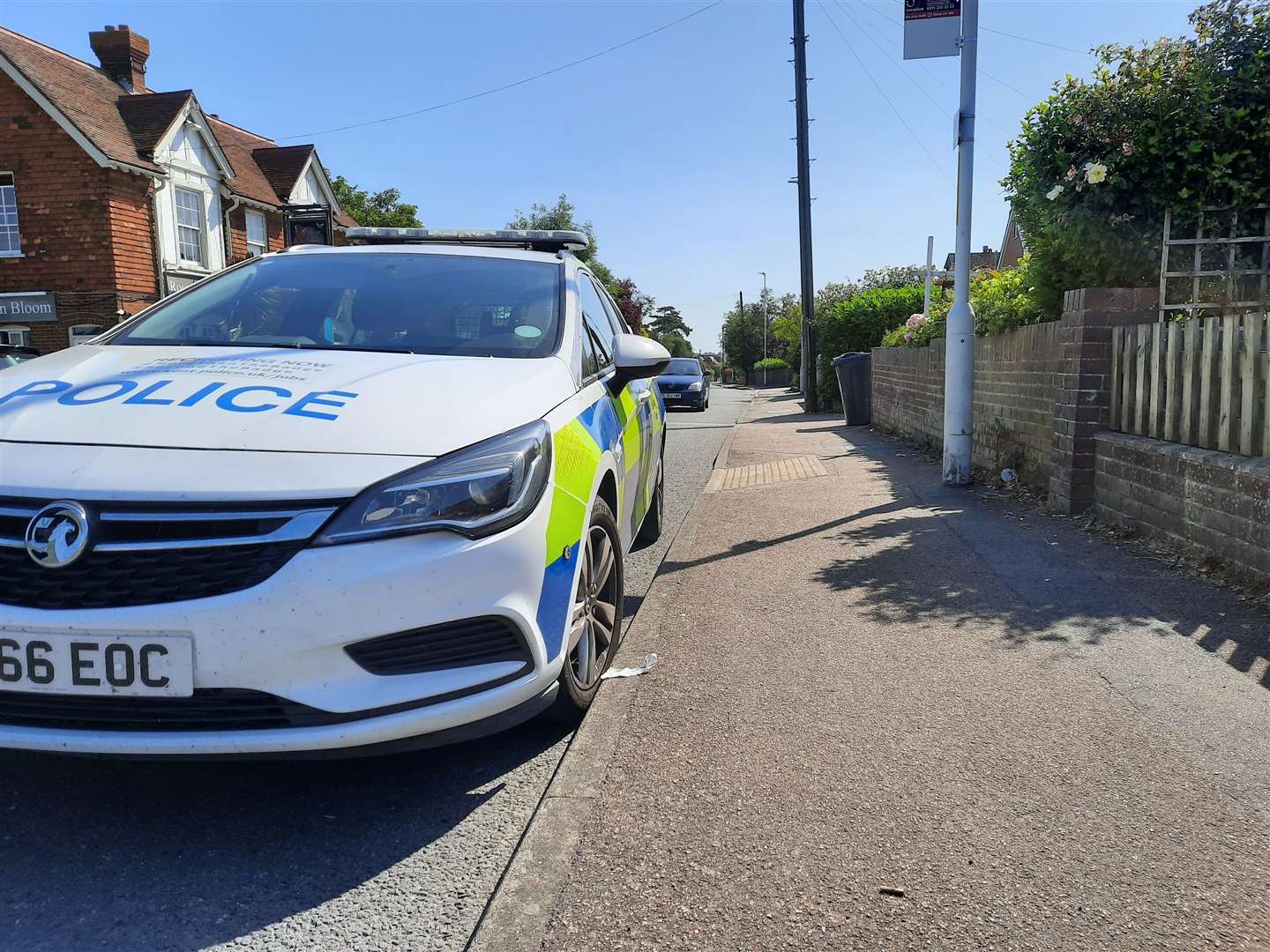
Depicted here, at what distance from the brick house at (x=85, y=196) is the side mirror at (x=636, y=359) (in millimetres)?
17006

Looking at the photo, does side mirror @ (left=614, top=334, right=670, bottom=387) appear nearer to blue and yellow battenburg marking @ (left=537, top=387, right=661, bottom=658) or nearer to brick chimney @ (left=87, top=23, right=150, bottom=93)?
blue and yellow battenburg marking @ (left=537, top=387, right=661, bottom=658)

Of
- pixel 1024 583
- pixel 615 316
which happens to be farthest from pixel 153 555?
pixel 1024 583

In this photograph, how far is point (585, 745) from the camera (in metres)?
3.07

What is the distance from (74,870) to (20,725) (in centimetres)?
39

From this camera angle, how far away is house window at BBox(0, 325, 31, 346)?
21.4m

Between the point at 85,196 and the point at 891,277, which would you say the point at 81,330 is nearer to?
the point at 85,196

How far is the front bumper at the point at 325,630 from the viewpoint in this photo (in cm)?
227

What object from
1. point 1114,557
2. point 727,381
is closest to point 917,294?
point 1114,557

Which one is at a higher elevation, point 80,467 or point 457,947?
point 80,467

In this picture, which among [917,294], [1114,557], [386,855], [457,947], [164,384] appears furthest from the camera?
[917,294]

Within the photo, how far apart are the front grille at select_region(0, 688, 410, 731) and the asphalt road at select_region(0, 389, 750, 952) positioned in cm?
18

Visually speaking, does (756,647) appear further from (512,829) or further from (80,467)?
(80,467)

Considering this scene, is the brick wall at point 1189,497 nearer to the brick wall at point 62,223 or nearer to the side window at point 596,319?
the side window at point 596,319

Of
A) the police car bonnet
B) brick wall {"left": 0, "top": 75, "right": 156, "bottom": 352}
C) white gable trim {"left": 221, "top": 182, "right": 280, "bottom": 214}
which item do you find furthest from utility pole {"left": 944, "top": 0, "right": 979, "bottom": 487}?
white gable trim {"left": 221, "top": 182, "right": 280, "bottom": 214}
